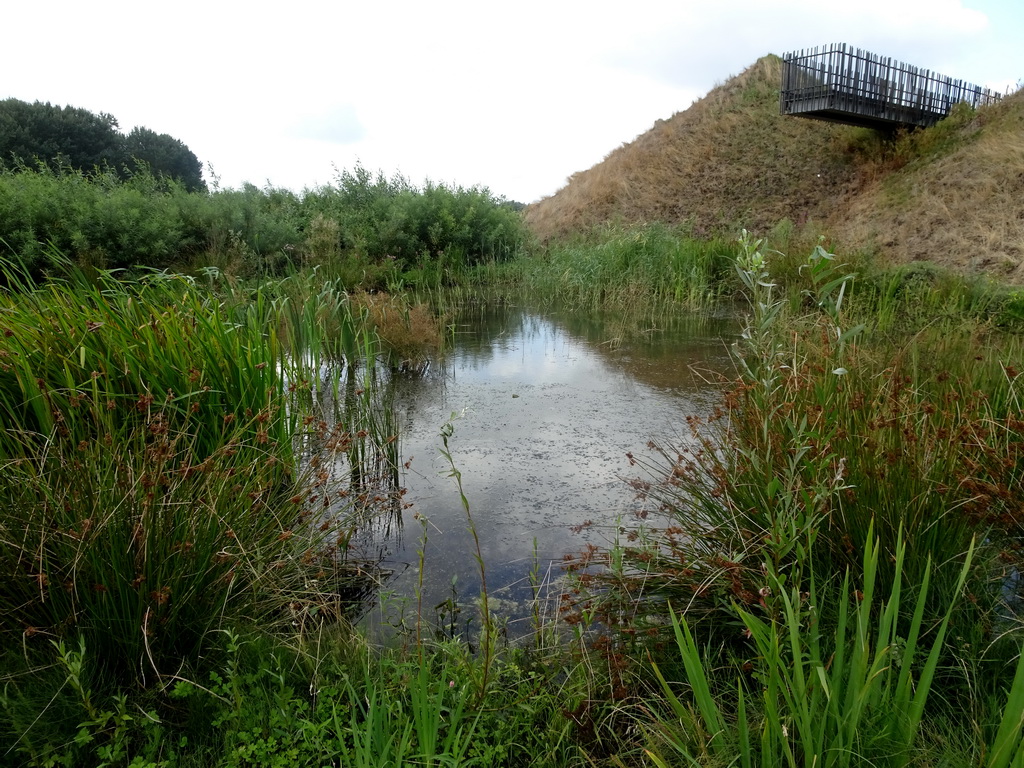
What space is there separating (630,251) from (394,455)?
8520mm

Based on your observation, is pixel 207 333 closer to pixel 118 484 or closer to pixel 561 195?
pixel 118 484

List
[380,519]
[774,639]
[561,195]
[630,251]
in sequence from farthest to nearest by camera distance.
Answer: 1. [561,195]
2. [630,251]
3. [380,519]
4. [774,639]

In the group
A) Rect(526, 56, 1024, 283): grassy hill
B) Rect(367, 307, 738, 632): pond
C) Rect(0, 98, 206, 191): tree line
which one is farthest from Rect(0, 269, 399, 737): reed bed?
Rect(0, 98, 206, 191): tree line

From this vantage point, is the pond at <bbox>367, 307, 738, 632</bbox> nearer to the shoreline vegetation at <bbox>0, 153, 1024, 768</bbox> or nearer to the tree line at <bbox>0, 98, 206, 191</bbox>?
the shoreline vegetation at <bbox>0, 153, 1024, 768</bbox>

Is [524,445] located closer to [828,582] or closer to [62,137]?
[828,582]

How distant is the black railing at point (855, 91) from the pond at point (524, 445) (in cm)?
1247

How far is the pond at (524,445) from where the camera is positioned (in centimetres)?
277

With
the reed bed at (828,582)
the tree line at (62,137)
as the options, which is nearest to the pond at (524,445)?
the reed bed at (828,582)

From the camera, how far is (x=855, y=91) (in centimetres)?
1711

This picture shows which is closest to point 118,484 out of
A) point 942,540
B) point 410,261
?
point 942,540

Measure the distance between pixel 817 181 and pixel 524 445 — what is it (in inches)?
728

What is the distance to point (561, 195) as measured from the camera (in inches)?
1043

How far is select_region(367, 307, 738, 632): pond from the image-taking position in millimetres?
2773

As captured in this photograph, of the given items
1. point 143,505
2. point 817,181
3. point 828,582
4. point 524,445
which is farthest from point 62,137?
point 828,582
